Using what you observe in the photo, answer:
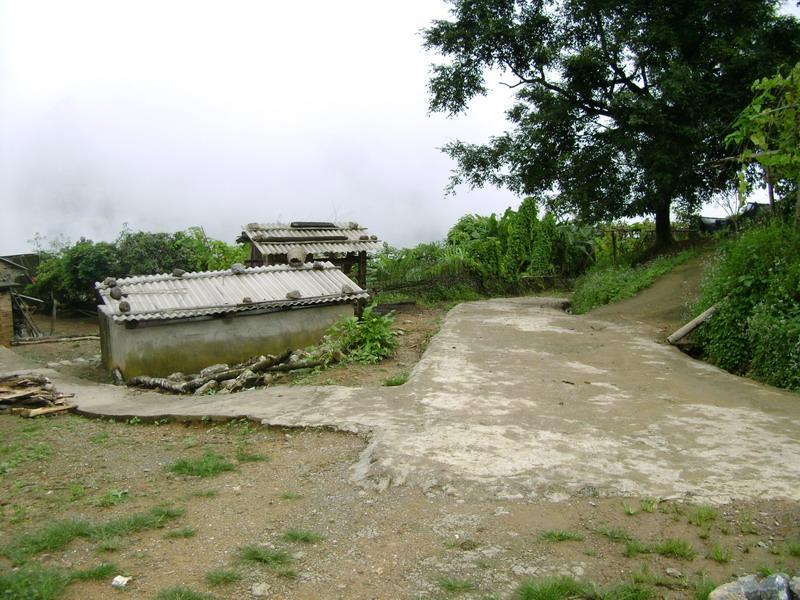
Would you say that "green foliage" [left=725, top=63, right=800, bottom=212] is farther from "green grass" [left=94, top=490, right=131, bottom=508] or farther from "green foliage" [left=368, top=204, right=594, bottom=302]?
"green foliage" [left=368, top=204, right=594, bottom=302]

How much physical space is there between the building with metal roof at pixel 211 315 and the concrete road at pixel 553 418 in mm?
1137

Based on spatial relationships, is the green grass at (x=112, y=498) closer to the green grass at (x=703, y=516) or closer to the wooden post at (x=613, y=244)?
the green grass at (x=703, y=516)

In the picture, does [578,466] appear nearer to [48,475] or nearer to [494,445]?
[494,445]

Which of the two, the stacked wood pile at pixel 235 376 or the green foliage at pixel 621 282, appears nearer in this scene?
the stacked wood pile at pixel 235 376

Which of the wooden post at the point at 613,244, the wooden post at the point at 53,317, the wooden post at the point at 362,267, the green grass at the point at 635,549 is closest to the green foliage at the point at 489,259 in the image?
the wooden post at the point at 613,244

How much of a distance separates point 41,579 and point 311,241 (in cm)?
1264

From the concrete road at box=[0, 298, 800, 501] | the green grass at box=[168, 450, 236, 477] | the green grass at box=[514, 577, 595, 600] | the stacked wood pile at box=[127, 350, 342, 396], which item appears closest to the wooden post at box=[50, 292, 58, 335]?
the stacked wood pile at box=[127, 350, 342, 396]

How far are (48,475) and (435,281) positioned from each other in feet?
47.2

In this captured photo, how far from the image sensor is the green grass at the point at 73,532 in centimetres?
385

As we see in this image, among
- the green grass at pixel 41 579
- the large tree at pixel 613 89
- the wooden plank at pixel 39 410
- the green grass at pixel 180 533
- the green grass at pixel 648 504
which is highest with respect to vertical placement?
the large tree at pixel 613 89

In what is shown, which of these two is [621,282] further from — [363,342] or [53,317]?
[53,317]

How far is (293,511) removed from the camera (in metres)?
4.38

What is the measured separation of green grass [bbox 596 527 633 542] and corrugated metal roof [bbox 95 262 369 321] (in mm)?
8612

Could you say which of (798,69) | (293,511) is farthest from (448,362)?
(798,69)
